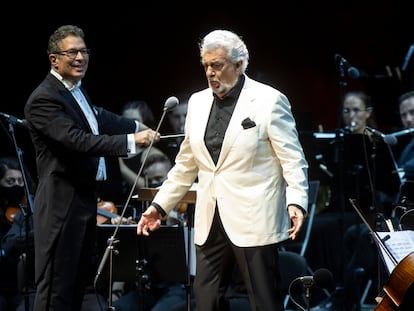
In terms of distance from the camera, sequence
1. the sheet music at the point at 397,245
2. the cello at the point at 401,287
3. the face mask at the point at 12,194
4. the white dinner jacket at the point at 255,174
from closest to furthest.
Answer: the cello at the point at 401,287, the white dinner jacket at the point at 255,174, the sheet music at the point at 397,245, the face mask at the point at 12,194

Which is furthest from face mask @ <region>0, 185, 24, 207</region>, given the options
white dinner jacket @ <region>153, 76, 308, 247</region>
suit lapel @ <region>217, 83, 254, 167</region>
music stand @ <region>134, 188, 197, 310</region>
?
suit lapel @ <region>217, 83, 254, 167</region>

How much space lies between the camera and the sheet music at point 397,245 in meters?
3.77

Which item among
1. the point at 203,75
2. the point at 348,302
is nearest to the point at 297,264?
the point at 348,302

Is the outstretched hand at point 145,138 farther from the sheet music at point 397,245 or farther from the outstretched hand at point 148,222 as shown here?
the sheet music at point 397,245

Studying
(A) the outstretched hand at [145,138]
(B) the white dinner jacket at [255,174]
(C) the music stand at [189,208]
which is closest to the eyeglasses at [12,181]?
(C) the music stand at [189,208]

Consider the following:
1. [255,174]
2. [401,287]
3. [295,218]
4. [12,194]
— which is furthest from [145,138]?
[12,194]

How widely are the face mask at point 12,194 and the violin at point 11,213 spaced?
0.03 metres

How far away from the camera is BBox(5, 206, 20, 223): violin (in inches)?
229

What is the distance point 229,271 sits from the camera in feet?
12.1

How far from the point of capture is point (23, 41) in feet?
24.2

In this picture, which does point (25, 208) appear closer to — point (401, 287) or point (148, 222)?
point (148, 222)

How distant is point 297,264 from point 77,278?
170cm

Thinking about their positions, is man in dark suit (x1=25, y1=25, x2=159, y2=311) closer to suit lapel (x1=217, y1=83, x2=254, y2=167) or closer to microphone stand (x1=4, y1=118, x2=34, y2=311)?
microphone stand (x1=4, y1=118, x2=34, y2=311)

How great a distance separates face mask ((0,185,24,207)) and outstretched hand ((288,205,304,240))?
2.85 m
